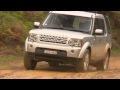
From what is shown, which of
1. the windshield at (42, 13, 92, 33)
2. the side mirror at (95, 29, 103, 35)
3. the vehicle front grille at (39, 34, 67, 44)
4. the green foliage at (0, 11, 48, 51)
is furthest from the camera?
the green foliage at (0, 11, 48, 51)

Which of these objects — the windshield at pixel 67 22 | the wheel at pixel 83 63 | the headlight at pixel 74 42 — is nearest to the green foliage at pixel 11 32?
the windshield at pixel 67 22

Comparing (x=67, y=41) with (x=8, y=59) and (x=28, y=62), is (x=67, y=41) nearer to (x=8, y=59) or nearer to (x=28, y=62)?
(x=28, y=62)

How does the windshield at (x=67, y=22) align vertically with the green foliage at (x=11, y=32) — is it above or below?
above

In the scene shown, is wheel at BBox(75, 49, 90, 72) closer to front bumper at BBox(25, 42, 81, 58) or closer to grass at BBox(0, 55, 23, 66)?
front bumper at BBox(25, 42, 81, 58)

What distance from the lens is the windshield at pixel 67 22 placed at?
534 inches

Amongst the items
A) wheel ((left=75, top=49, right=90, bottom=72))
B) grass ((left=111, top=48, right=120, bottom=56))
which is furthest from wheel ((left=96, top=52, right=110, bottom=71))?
grass ((left=111, top=48, right=120, bottom=56))

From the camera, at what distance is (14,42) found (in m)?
19.3

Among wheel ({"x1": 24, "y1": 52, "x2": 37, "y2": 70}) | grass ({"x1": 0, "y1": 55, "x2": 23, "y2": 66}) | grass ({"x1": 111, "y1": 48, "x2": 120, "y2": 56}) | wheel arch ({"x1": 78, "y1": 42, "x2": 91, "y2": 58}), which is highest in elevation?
wheel arch ({"x1": 78, "y1": 42, "x2": 91, "y2": 58})

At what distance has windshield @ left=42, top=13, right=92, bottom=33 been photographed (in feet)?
44.5

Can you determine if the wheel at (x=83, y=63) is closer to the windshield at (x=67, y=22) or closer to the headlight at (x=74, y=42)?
the headlight at (x=74, y=42)

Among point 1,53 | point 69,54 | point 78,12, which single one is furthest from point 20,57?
point 69,54

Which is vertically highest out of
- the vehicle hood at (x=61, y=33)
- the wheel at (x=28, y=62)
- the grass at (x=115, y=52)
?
the vehicle hood at (x=61, y=33)

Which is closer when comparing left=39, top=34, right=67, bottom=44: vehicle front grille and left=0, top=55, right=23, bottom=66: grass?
left=39, top=34, right=67, bottom=44: vehicle front grille

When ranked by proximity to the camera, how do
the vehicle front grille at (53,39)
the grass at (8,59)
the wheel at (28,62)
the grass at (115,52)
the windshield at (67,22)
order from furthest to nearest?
the grass at (115,52), the grass at (8,59), the windshield at (67,22), the wheel at (28,62), the vehicle front grille at (53,39)
